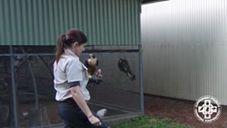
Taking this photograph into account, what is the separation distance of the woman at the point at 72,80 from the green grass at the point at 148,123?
4.70 metres

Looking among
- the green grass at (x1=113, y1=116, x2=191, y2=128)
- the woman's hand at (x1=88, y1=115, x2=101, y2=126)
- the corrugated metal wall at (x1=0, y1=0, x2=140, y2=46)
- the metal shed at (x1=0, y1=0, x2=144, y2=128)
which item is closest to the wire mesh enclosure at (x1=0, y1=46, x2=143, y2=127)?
the metal shed at (x1=0, y1=0, x2=144, y2=128)

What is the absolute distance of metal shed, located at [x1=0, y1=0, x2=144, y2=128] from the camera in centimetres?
913

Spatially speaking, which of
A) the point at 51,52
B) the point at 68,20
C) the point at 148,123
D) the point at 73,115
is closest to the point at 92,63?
the point at 51,52

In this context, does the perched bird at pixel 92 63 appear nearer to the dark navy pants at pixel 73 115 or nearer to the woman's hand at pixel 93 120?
the dark navy pants at pixel 73 115

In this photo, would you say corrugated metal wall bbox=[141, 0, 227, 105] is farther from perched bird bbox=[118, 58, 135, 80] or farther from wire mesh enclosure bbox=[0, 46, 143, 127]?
wire mesh enclosure bbox=[0, 46, 143, 127]

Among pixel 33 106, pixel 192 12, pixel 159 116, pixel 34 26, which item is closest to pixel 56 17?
pixel 34 26

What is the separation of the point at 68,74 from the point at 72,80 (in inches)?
3.3

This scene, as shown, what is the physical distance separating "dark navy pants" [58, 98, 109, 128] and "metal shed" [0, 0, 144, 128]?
397 cm

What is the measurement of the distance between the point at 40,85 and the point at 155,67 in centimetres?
690

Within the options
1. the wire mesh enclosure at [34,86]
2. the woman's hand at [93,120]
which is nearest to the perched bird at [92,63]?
the wire mesh enclosure at [34,86]

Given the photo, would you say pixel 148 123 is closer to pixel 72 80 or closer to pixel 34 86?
pixel 34 86

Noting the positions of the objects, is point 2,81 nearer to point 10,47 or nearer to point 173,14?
point 10,47

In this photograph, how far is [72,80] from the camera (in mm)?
5137

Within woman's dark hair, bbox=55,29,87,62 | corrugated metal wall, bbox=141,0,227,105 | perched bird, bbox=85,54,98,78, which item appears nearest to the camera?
woman's dark hair, bbox=55,29,87,62
